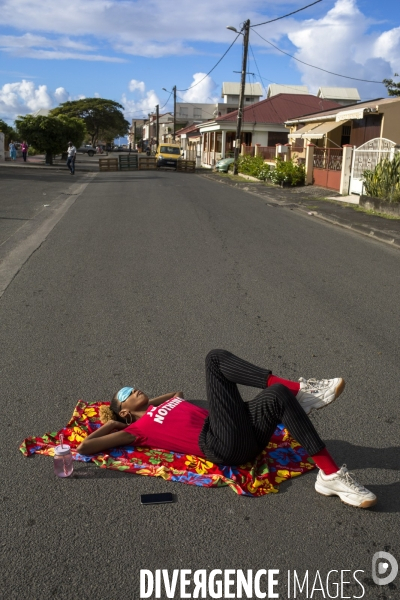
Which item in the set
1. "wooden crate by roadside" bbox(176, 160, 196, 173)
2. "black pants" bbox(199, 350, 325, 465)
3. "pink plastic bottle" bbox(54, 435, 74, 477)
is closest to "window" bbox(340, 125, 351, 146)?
"wooden crate by roadside" bbox(176, 160, 196, 173)

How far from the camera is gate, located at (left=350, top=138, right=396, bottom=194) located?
17.9 m

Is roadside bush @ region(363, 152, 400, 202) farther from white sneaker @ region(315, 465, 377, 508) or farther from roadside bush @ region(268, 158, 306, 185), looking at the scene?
white sneaker @ region(315, 465, 377, 508)

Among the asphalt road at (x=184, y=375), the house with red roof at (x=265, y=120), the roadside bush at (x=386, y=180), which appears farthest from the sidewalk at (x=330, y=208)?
the house with red roof at (x=265, y=120)

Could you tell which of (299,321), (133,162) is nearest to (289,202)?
(299,321)

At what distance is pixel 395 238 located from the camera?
38.8 feet

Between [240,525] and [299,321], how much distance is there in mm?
3550

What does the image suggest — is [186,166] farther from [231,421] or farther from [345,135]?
[231,421]

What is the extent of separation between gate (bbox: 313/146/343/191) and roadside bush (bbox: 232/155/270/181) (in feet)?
15.8

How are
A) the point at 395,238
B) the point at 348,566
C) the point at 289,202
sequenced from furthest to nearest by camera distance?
the point at 289,202
the point at 395,238
the point at 348,566

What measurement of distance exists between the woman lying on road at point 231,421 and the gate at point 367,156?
50.2 ft

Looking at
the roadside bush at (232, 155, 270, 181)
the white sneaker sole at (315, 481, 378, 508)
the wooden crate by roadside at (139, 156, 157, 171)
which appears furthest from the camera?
the wooden crate by roadside at (139, 156, 157, 171)

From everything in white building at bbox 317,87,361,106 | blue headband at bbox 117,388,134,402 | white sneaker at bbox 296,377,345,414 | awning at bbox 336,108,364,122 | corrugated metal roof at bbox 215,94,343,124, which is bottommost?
blue headband at bbox 117,388,134,402

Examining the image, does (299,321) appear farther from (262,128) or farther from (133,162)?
(262,128)

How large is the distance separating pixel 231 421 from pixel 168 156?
143ft
